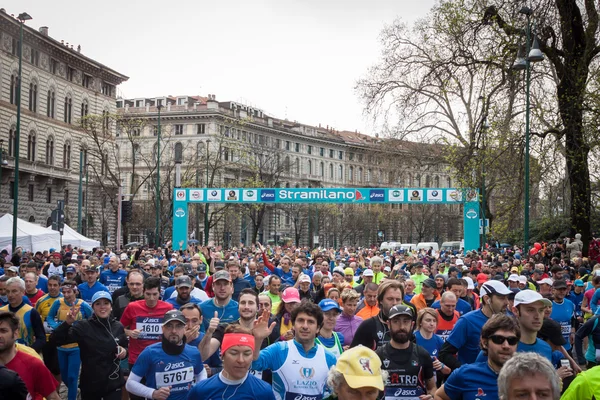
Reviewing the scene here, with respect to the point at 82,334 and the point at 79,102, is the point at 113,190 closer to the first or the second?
the point at 79,102

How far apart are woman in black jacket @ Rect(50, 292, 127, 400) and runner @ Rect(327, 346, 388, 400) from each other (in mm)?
4403

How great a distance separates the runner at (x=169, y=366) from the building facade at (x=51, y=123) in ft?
143

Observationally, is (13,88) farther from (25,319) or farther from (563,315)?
(563,315)

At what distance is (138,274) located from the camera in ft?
32.1

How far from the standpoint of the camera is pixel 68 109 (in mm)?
59938

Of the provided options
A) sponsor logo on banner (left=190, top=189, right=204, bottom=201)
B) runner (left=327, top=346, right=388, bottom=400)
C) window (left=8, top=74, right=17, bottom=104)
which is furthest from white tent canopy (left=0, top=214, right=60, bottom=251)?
runner (left=327, top=346, right=388, bottom=400)

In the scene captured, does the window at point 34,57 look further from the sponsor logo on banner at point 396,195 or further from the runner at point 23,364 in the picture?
the runner at point 23,364

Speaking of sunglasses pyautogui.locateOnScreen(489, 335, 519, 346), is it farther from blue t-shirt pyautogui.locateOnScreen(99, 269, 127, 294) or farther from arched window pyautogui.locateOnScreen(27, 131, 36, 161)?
arched window pyautogui.locateOnScreen(27, 131, 36, 161)

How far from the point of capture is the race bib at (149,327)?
8.23 meters

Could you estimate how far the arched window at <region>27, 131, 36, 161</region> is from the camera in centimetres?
5412

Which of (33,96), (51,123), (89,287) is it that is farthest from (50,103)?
(89,287)

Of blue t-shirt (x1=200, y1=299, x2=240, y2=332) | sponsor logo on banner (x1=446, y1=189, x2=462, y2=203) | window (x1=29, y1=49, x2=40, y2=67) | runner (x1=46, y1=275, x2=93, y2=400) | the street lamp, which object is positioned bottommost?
runner (x1=46, y1=275, x2=93, y2=400)

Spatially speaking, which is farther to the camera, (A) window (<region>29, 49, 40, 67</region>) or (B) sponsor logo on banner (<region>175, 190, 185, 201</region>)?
(A) window (<region>29, 49, 40, 67</region>)

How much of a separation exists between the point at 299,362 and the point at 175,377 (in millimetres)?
1238
